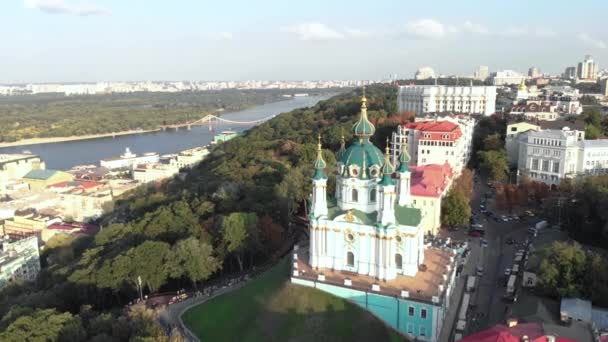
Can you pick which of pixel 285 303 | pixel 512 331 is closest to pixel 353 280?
pixel 285 303

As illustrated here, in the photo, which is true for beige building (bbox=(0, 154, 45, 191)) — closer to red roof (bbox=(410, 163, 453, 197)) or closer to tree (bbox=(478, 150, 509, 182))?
red roof (bbox=(410, 163, 453, 197))

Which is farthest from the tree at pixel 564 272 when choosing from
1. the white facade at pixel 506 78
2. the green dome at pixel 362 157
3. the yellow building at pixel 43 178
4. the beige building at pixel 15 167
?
the white facade at pixel 506 78

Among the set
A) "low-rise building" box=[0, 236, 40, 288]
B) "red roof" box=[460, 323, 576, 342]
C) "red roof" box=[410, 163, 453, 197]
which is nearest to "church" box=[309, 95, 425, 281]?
"red roof" box=[460, 323, 576, 342]

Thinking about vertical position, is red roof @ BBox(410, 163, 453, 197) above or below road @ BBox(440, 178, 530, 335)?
above

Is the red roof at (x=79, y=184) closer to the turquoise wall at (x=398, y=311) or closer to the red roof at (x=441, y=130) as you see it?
the red roof at (x=441, y=130)

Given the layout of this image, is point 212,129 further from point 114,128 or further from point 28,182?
point 28,182

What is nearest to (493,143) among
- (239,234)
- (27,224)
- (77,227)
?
(239,234)
